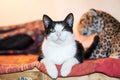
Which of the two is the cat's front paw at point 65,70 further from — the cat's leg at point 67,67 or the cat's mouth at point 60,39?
the cat's mouth at point 60,39

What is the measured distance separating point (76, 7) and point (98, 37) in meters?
0.56

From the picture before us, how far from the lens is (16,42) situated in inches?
81.3

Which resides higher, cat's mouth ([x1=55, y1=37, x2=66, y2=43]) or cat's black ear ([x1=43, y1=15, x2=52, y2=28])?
cat's black ear ([x1=43, y1=15, x2=52, y2=28])

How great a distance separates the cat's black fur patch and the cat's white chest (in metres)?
0.57

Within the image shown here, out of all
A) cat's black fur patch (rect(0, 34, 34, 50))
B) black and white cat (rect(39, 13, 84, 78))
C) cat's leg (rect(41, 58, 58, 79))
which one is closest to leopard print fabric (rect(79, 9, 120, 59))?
black and white cat (rect(39, 13, 84, 78))

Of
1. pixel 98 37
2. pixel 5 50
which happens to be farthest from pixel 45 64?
pixel 5 50

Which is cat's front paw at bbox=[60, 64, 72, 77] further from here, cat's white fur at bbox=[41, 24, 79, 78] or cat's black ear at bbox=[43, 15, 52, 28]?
cat's black ear at bbox=[43, 15, 52, 28]

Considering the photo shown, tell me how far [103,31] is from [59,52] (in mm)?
485

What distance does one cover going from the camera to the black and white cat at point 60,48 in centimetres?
146

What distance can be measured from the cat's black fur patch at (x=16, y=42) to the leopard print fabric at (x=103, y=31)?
1.62ft

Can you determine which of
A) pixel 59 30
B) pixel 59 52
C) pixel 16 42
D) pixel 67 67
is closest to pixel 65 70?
pixel 67 67

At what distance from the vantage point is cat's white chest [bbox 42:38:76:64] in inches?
59.8

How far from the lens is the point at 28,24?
7.28ft

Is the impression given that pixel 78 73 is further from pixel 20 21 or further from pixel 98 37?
pixel 20 21
